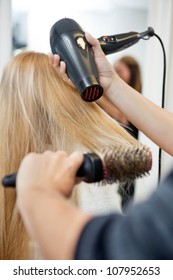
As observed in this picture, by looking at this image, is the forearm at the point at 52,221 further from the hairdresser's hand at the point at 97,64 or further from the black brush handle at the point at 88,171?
the hairdresser's hand at the point at 97,64

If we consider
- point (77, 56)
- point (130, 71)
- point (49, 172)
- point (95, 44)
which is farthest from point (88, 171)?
point (130, 71)

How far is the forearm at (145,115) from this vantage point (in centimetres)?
89

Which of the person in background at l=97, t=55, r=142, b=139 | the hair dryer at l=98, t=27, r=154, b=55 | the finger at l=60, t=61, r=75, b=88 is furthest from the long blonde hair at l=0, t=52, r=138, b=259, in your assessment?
the person in background at l=97, t=55, r=142, b=139

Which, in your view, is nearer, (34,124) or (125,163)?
(125,163)

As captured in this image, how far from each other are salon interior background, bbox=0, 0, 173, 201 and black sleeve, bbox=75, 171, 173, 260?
970 millimetres

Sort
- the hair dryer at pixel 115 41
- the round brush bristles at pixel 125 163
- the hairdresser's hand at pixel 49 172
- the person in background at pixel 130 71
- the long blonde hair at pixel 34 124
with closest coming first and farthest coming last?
the hairdresser's hand at pixel 49 172 < the round brush bristles at pixel 125 163 < the long blonde hair at pixel 34 124 < the hair dryer at pixel 115 41 < the person in background at pixel 130 71

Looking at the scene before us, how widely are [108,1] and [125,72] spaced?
1.80ft

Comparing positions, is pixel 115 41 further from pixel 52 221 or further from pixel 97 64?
pixel 52 221

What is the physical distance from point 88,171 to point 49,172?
0.07 m

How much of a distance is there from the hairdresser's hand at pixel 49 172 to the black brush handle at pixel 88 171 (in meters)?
0.01

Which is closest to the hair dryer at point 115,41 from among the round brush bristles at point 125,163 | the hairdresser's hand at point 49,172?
the round brush bristles at point 125,163

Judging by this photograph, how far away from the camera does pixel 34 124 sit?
2.76 ft
